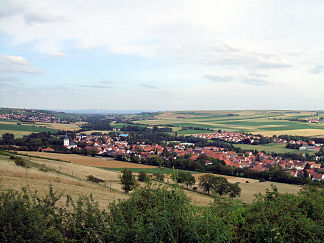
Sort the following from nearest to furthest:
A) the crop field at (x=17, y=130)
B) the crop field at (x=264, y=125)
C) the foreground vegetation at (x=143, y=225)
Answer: the foreground vegetation at (x=143, y=225) → the crop field at (x=17, y=130) → the crop field at (x=264, y=125)

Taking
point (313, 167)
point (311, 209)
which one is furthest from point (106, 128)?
point (311, 209)

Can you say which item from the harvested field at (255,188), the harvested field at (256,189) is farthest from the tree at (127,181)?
the harvested field at (255,188)

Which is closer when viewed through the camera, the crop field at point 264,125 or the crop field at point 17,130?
the crop field at point 17,130

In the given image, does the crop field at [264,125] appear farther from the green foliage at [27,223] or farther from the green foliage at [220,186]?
the green foliage at [27,223]

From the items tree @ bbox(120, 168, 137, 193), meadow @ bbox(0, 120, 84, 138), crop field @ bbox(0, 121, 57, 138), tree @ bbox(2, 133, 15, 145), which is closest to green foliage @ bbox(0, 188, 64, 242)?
tree @ bbox(120, 168, 137, 193)

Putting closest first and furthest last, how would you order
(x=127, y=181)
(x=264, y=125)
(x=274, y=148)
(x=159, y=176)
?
(x=159, y=176) < (x=127, y=181) < (x=274, y=148) < (x=264, y=125)

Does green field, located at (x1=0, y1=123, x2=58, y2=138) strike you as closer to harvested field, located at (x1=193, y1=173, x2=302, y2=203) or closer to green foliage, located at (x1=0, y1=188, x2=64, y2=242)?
harvested field, located at (x1=193, y1=173, x2=302, y2=203)

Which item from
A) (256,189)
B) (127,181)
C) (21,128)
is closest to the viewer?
(127,181)

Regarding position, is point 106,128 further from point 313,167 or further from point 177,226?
point 177,226

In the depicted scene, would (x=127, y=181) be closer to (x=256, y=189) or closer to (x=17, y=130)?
(x=256, y=189)

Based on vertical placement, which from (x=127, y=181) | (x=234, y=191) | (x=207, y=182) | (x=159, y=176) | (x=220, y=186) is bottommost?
(x=234, y=191)

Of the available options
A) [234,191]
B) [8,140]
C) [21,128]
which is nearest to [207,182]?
[234,191]

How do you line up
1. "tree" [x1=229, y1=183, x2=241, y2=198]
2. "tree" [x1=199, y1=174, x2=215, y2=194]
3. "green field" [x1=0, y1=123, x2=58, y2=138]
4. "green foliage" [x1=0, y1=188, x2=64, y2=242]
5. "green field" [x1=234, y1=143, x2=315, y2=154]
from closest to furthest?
"green foliage" [x1=0, y1=188, x2=64, y2=242]
"tree" [x1=229, y1=183, x2=241, y2=198]
"tree" [x1=199, y1=174, x2=215, y2=194]
"green field" [x1=234, y1=143, x2=315, y2=154]
"green field" [x1=0, y1=123, x2=58, y2=138]
